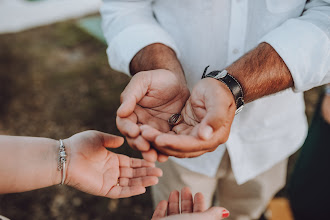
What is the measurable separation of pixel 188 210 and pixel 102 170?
21.9 inches

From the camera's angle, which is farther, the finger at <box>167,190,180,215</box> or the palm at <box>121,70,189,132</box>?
the finger at <box>167,190,180,215</box>

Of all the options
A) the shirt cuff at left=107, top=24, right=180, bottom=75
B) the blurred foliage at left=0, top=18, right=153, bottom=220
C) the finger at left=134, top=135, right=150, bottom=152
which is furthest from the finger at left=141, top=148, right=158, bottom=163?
the blurred foliage at left=0, top=18, right=153, bottom=220

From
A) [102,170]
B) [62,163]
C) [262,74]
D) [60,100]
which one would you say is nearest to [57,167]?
[62,163]

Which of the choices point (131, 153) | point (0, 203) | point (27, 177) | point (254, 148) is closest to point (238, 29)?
point (254, 148)

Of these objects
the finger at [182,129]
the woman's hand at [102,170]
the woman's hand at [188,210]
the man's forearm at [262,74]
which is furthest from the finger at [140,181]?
the man's forearm at [262,74]

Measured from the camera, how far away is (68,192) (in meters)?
3.45

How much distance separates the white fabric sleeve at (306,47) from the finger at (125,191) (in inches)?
40.6

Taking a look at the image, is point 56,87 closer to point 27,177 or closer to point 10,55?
point 10,55

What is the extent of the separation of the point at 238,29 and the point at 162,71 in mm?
542

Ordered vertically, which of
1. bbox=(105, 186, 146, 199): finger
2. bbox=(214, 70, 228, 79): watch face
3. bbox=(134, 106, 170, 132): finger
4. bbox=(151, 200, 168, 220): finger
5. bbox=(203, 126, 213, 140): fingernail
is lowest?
bbox=(151, 200, 168, 220): finger

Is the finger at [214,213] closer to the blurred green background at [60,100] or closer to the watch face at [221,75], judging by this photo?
the watch face at [221,75]

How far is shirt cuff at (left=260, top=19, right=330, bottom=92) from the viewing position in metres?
1.47

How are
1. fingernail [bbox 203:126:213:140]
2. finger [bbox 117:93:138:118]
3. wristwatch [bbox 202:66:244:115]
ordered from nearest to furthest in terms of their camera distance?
fingernail [bbox 203:126:213:140] → finger [bbox 117:93:138:118] → wristwatch [bbox 202:66:244:115]

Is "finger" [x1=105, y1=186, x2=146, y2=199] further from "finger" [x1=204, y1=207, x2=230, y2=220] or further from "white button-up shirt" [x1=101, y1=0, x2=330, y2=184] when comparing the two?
"white button-up shirt" [x1=101, y1=0, x2=330, y2=184]
